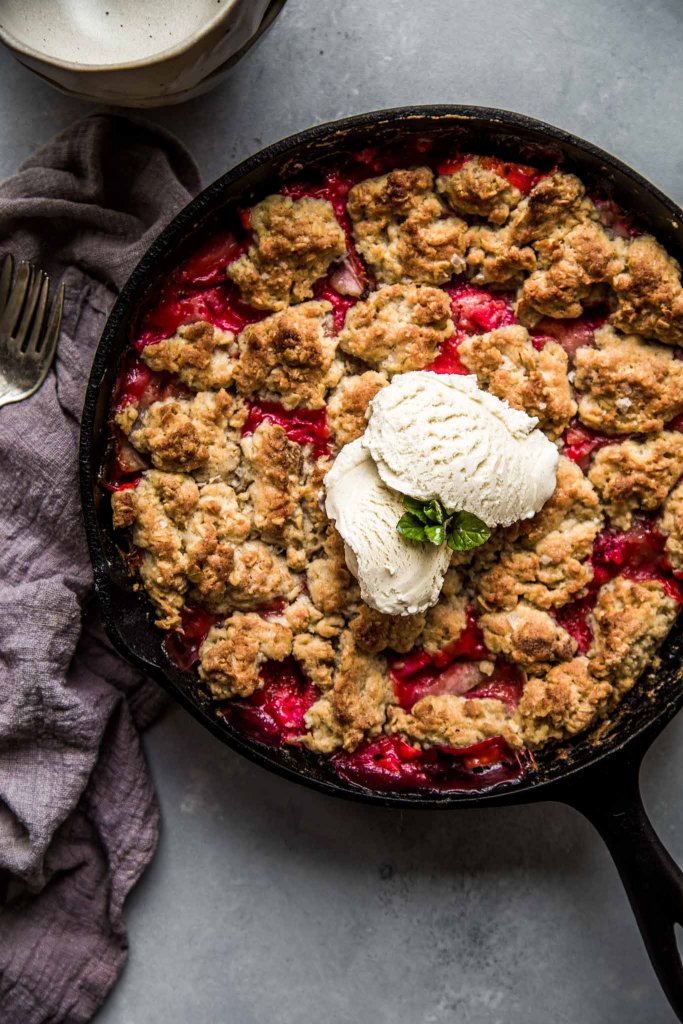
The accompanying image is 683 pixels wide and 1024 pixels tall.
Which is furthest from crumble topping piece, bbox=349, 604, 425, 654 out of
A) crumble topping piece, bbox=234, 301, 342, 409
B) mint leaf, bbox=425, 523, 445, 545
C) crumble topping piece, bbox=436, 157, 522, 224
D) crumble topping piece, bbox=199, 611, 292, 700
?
crumble topping piece, bbox=436, 157, 522, 224

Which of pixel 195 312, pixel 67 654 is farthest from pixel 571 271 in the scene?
pixel 67 654

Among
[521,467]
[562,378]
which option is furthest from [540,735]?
[562,378]

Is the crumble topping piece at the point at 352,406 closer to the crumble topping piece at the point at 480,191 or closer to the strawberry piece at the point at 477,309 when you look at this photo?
the strawberry piece at the point at 477,309

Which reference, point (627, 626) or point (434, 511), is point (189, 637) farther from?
point (627, 626)

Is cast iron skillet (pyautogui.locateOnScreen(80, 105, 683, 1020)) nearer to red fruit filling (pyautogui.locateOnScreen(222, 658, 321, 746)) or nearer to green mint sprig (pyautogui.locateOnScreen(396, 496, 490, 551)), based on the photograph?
red fruit filling (pyautogui.locateOnScreen(222, 658, 321, 746))

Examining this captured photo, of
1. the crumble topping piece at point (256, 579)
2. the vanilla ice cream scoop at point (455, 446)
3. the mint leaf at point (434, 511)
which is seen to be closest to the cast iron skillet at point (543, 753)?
the crumble topping piece at point (256, 579)
